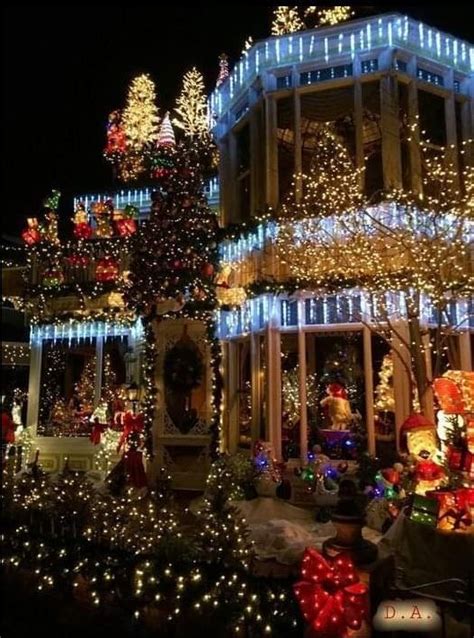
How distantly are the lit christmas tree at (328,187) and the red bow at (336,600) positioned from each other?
6358mm

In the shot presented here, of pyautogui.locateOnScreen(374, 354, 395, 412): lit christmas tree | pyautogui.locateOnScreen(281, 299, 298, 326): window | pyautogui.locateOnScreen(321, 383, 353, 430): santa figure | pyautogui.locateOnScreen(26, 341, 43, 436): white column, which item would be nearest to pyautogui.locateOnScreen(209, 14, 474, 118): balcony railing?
pyautogui.locateOnScreen(281, 299, 298, 326): window

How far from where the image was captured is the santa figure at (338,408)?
973 cm

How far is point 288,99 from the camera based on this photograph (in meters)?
10.5

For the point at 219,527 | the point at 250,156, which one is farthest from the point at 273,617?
the point at 250,156

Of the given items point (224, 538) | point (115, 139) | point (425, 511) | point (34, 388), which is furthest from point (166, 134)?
point (425, 511)

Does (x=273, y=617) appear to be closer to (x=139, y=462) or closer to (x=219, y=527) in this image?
(x=219, y=527)

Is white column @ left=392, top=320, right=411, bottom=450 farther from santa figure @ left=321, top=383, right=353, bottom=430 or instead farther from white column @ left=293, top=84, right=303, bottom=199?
white column @ left=293, top=84, right=303, bottom=199

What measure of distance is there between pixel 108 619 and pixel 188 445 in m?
5.64

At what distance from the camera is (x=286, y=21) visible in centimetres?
1213

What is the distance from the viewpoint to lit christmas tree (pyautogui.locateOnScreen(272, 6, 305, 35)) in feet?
39.4

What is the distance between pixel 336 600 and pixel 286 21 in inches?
472

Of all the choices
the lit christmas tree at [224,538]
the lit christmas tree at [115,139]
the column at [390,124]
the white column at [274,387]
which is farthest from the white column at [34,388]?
the column at [390,124]

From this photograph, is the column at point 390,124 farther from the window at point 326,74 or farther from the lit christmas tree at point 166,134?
the lit christmas tree at point 166,134

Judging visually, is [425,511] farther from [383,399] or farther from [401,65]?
[401,65]
